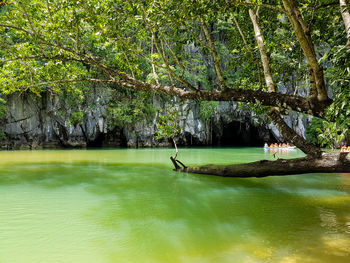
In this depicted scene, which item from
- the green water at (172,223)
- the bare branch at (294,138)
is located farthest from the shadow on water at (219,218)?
the bare branch at (294,138)

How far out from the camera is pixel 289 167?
542 centimetres

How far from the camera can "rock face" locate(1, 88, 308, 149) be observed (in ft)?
65.8

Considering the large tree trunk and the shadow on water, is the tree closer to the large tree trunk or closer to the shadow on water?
the large tree trunk

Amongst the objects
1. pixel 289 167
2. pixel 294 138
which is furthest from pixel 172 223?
pixel 294 138

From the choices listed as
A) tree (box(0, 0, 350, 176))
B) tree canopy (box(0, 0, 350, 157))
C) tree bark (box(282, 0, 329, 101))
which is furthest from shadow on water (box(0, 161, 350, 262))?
tree bark (box(282, 0, 329, 101))

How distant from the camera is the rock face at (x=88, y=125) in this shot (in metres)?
20.0

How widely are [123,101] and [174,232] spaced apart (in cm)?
2051

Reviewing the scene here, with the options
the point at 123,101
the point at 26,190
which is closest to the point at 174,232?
the point at 26,190

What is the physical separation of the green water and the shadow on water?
11 mm

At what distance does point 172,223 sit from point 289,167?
3.36 metres

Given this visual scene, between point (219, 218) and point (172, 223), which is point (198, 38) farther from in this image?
point (172, 223)

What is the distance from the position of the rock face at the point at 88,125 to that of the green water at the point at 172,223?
48.0 feet

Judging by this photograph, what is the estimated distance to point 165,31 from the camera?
6.30 metres

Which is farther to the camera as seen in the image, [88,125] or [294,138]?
[88,125]
